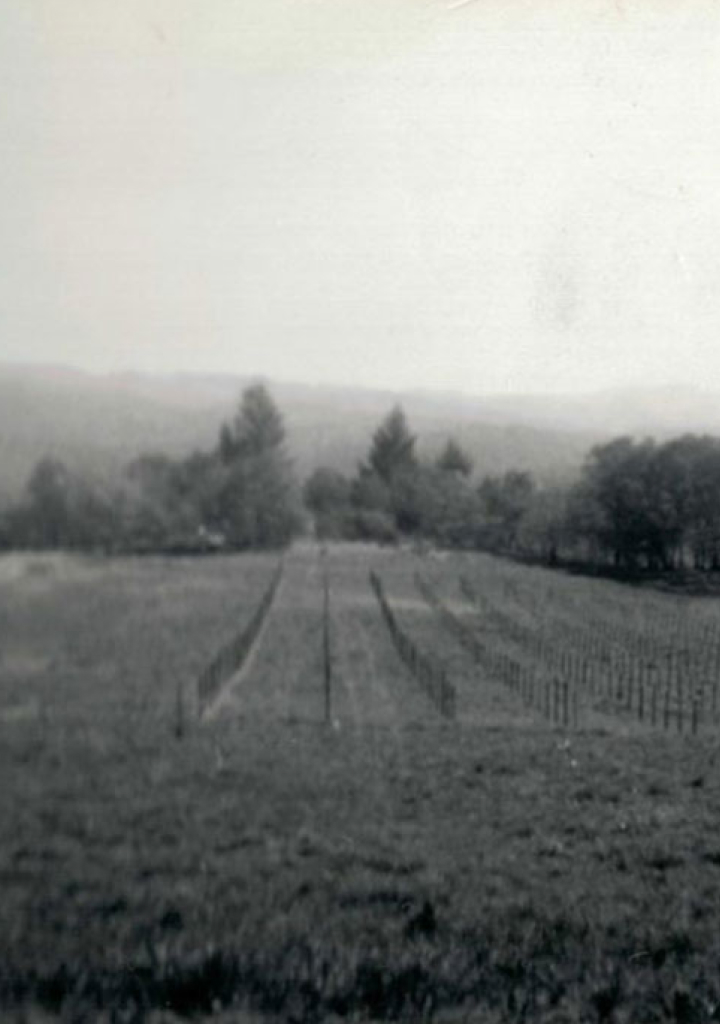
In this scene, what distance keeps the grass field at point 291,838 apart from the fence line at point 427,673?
0.71m

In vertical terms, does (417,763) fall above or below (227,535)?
below

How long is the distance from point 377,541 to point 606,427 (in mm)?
1642

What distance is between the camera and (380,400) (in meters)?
5.12

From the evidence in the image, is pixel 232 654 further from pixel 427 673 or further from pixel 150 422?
pixel 427 673

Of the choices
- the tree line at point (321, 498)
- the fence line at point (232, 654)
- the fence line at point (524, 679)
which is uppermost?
the tree line at point (321, 498)

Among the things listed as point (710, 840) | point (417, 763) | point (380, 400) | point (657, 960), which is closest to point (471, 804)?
point (417, 763)

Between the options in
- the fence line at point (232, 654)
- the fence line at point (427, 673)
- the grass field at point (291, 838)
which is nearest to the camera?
the grass field at point (291, 838)

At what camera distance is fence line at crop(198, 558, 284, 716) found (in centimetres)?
498

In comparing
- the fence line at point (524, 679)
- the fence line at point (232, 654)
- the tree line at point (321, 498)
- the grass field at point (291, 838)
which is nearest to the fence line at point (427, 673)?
the fence line at point (524, 679)

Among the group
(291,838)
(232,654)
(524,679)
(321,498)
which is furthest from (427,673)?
(321,498)

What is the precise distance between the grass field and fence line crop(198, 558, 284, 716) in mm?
57

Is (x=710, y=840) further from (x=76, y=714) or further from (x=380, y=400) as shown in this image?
(x=76, y=714)

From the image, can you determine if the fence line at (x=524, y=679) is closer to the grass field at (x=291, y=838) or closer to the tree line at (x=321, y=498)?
the grass field at (x=291, y=838)

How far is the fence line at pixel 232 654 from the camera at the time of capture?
16.3ft
